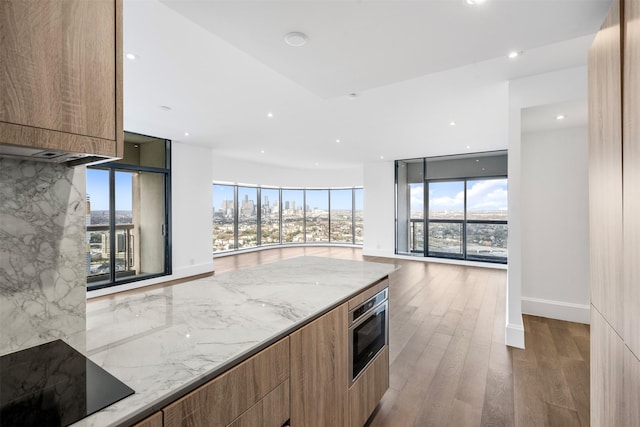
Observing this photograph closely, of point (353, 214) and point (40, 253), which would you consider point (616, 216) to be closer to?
point (40, 253)

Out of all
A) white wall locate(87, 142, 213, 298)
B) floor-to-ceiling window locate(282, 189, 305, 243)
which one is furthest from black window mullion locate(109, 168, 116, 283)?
floor-to-ceiling window locate(282, 189, 305, 243)

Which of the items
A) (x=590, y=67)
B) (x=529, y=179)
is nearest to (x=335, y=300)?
(x=590, y=67)

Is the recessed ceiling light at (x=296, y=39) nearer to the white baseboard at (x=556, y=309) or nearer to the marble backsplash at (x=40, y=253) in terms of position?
the marble backsplash at (x=40, y=253)

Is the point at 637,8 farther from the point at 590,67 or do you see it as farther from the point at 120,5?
the point at 120,5

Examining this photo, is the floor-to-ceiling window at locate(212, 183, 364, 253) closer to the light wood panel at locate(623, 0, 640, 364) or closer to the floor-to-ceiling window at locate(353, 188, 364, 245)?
the floor-to-ceiling window at locate(353, 188, 364, 245)

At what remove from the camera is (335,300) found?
1528 mm

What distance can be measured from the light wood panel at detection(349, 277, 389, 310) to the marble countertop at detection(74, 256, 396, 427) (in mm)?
42

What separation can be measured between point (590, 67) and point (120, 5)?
2.23m

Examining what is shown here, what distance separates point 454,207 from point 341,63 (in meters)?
6.31

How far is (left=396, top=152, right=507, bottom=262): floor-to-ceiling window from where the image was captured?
22.8 feet

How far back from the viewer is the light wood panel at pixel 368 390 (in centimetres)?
172

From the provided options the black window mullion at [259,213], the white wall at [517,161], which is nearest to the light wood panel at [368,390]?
the white wall at [517,161]

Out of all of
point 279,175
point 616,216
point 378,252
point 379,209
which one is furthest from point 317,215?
point 616,216

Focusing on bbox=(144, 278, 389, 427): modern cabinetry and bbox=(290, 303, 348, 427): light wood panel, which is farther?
bbox=(290, 303, 348, 427): light wood panel
